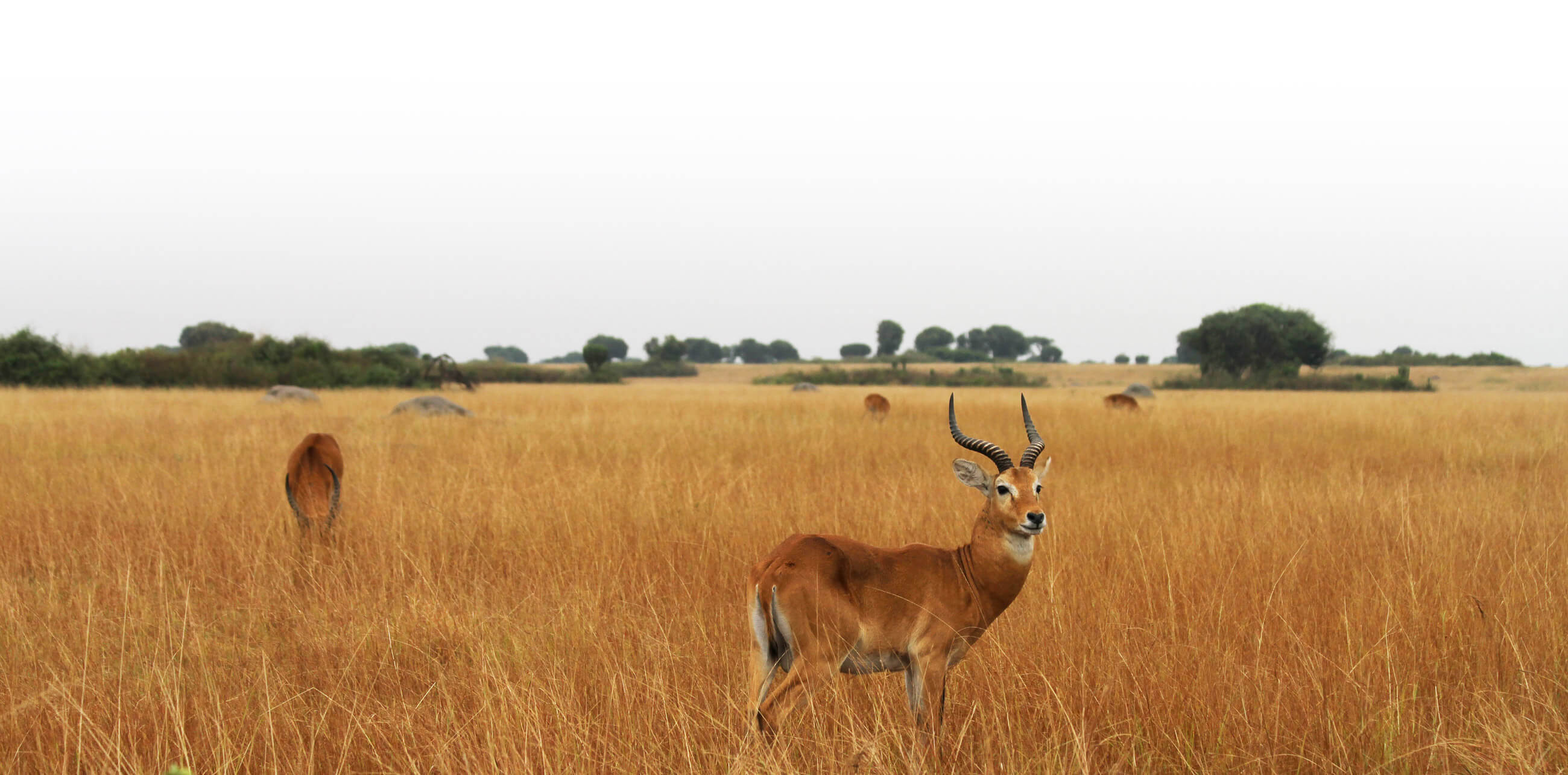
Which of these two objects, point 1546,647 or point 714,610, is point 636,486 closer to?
point 714,610

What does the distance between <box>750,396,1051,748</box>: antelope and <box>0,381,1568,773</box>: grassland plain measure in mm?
233

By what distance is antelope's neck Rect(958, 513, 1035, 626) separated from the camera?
2916 millimetres

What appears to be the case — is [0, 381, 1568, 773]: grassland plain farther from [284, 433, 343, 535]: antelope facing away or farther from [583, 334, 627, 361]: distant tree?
[583, 334, 627, 361]: distant tree

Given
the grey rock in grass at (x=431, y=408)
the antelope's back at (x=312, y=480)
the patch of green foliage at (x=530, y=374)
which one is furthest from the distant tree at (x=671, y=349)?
the antelope's back at (x=312, y=480)

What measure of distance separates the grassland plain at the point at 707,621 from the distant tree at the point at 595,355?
168ft

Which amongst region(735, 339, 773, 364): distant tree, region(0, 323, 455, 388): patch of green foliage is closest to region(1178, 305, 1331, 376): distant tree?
region(0, 323, 455, 388): patch of green foliage

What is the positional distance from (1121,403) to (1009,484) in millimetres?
17114

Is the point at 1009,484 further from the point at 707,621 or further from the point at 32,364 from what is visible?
the point at 32,364

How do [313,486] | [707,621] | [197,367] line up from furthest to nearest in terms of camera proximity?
[197,367] → [313,486] → [707,621]

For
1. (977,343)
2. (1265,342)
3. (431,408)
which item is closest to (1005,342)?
(977,343)

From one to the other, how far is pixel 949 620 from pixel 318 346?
116 feet

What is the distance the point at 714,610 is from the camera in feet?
14.0

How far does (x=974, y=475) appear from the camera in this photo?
10.0 feet

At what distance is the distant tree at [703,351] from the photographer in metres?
133
